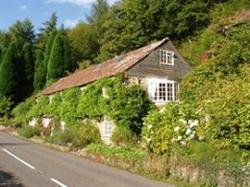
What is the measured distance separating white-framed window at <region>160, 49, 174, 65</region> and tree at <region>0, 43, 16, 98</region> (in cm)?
4425

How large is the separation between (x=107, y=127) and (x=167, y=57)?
8.34 metres

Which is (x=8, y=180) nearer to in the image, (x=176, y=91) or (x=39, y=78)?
(x=176, y=91)

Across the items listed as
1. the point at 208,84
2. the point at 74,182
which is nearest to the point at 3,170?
the point at 74,182

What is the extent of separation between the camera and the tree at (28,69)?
275 ft

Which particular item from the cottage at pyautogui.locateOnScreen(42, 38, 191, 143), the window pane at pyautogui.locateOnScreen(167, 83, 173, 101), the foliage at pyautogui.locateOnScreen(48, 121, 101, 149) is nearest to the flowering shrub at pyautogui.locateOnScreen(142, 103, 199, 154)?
the foliage at pyautogui.locateOnScreen(48, 121, 101, 149)

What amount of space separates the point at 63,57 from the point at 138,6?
54.0 feet

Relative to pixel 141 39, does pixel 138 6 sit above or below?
above

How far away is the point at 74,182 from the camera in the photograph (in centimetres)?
1733

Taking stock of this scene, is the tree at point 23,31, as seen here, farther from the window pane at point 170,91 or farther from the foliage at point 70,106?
the window pane at point 170,91

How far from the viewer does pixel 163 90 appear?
39188 millimetres

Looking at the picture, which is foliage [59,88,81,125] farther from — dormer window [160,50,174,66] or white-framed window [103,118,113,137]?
dormer window [160,50,174,66]

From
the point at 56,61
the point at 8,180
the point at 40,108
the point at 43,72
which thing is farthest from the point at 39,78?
the point at 8,180

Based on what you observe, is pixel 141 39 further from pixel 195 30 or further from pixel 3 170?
pixel 3 170

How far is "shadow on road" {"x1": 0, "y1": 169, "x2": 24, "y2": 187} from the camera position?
1622cm
